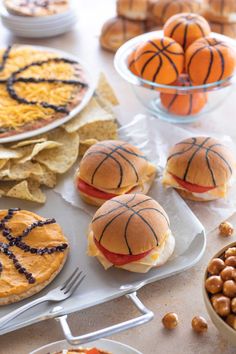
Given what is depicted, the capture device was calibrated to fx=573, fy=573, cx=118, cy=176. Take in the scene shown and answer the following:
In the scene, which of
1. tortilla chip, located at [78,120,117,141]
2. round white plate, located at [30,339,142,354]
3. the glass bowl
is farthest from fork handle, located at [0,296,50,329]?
the glass bowl

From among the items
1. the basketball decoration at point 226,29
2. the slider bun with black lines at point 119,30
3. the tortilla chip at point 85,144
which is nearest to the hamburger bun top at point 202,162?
the tortilla chip at point 85,144

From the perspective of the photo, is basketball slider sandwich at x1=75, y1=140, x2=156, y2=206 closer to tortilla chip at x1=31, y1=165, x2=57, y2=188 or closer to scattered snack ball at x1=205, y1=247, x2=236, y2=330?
tortilla chip at x1=31, y1=165, x2=57, y2=188

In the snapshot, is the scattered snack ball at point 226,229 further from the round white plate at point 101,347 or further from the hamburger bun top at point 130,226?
the round white plate at point 101,347

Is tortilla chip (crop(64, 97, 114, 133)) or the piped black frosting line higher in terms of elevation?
tortilla chip (crop(64, 97, 114, 133))

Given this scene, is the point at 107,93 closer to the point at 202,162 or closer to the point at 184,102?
the point at 184,102

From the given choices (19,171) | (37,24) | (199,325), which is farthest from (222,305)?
(37,24)

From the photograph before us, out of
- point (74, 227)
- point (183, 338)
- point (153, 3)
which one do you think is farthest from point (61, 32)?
point (183, 338)

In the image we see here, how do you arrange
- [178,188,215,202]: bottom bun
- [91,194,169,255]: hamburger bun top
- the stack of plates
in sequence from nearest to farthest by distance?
[91,194,169,255]: hamburger bun top
[178,188,215,202]: bottom bun
the stack of plates

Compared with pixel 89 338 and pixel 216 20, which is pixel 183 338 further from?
pixel 216 20
